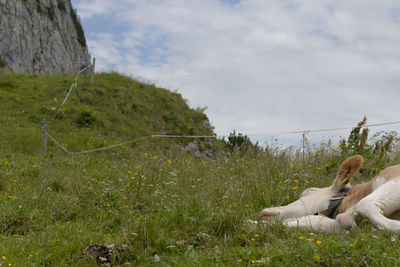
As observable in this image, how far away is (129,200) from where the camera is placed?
6391 mm

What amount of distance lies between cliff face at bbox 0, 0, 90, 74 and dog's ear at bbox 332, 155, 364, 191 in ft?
101

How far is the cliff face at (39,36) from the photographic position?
39000 mm

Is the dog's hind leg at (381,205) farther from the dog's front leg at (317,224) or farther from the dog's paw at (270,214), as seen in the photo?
the dog's paw at (270,214)

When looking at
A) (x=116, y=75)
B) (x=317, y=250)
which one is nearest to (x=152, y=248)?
(x=317, y=250)

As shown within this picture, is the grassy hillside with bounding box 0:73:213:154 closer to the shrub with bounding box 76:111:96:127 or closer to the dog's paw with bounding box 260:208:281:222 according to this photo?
the shrub with bounding box 76:111:96:127

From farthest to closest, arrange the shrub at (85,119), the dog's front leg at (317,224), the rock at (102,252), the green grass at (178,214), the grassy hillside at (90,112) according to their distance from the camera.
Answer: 1. the shrub at (85,119)
2. the grassy hillside at (90,112)
3. the dog's front leg at (317,224)
4. the rock at (102,252)
5. the green grass at (178,214)

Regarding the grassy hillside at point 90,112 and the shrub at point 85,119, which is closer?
the grassy hillside at point 90,112

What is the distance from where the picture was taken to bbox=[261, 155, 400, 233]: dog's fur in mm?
3951

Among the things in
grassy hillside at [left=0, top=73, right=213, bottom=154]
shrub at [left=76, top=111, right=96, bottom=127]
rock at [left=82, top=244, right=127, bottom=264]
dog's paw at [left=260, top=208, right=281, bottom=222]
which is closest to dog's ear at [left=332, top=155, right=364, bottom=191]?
dog's paw at [left=260, top=208, right=281, bottom=222]

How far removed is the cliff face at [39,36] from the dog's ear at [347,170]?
3084cm

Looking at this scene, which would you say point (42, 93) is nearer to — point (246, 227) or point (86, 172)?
point (86, 172)

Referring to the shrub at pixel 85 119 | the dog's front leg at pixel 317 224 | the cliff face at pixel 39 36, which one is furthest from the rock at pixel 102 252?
the cliff face at pixel 39 36

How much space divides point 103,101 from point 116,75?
503 cm

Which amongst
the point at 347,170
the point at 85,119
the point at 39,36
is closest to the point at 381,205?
the point at 347,170
